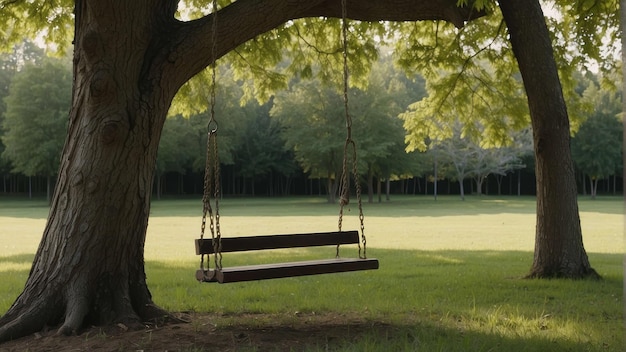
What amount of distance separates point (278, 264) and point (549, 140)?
5772 millimetres

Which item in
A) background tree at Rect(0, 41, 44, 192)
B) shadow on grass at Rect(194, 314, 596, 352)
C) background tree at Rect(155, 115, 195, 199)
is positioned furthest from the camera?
background tree at Rect(0, 41, 44, 192)

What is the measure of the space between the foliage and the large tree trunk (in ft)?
138

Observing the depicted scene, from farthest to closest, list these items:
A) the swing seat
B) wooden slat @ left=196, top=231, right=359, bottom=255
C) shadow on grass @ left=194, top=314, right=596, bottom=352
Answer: wooden slat @ left=196, top=231, right=359, bottom=255, the swing seat, shadow on grass @ left=194, top=314, right=596, bottom=352

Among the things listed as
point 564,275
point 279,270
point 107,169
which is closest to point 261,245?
point 279,270

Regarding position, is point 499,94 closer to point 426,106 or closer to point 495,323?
point 426,106

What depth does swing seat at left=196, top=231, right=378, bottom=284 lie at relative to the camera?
17.6 feet

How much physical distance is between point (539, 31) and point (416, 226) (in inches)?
589

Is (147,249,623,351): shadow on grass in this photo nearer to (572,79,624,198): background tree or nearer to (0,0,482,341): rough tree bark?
(0,0,482,341): rough tree bark

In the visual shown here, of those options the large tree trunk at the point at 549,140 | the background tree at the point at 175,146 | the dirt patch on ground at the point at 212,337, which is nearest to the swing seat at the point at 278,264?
the dirt patch on ground at the point at 212,337

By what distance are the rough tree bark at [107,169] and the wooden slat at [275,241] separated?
2.85 ft

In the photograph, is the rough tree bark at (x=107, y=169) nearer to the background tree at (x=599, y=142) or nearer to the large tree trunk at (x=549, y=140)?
the large tree trunk at (x=549, y=140)

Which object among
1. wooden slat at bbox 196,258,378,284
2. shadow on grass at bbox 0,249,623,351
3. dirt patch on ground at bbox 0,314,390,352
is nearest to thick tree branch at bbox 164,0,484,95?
wooden slat at bbox 196,258,378,284

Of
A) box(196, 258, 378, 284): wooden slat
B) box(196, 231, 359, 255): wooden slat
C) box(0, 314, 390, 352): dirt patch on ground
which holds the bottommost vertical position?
box(0, 314, 390, 352): dirt patch on ground

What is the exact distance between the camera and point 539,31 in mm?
9859
